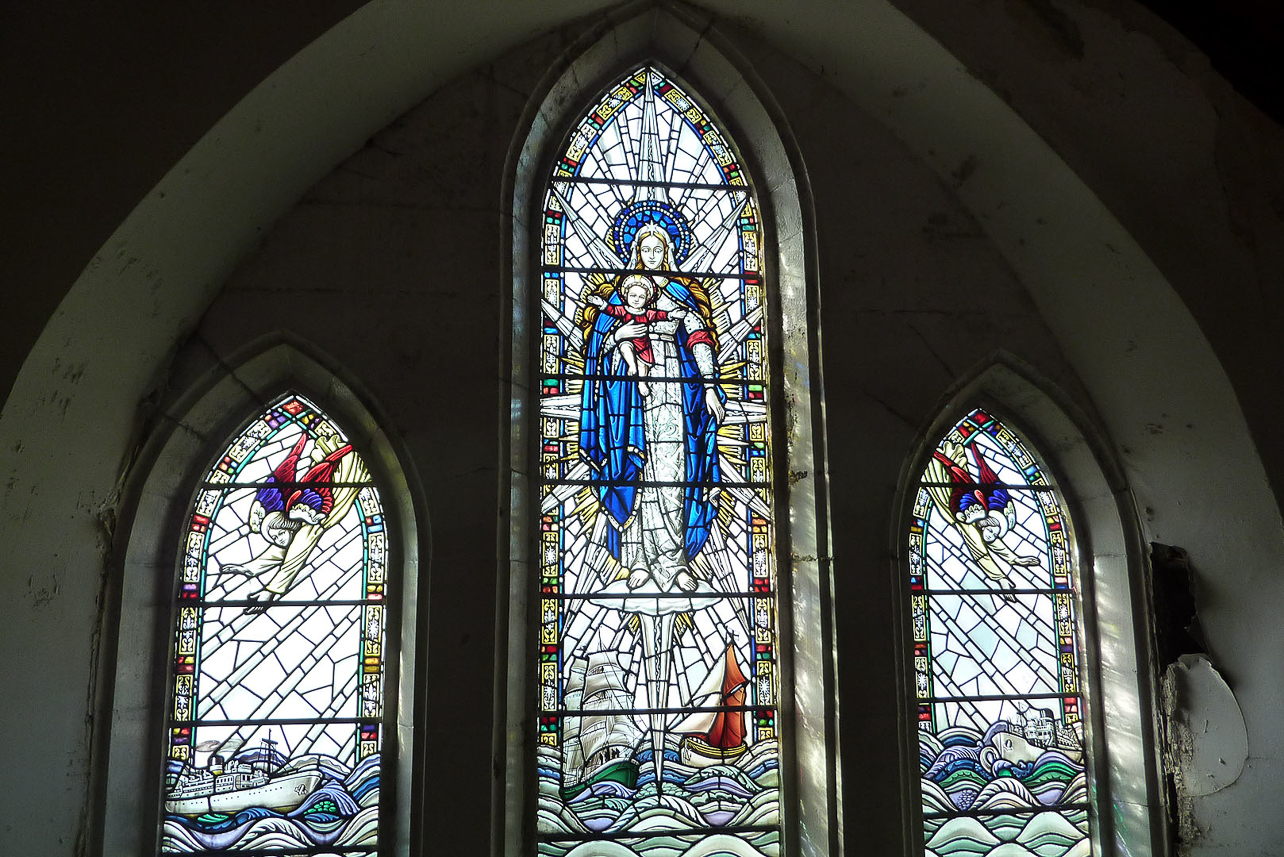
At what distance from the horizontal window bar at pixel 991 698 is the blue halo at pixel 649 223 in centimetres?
200

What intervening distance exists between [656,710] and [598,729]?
0.75 ft

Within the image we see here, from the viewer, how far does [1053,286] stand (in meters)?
3.93

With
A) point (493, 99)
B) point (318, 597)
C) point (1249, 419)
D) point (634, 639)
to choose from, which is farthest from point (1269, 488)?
point (318, 597)

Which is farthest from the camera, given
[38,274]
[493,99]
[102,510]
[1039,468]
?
[1039,468]

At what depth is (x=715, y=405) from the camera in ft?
13.0

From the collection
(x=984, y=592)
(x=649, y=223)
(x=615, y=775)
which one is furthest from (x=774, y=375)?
(x=615, y=775)

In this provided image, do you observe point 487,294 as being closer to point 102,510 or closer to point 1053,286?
point 102,510

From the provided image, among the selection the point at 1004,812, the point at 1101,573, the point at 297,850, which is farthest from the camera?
the point at 1101,573

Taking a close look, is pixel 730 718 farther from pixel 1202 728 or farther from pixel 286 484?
pixel 286 484

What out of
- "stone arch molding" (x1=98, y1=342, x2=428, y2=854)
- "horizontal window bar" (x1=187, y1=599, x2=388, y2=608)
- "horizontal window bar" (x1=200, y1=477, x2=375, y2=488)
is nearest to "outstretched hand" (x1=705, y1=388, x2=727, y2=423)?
"stone arch molding" (x1=98, y1=342, x2=428, y2=854)

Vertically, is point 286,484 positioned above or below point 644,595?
above

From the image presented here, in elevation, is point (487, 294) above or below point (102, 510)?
above

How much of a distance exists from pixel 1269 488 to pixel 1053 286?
1060 millimetres

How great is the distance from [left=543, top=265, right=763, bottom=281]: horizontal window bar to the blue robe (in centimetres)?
12
